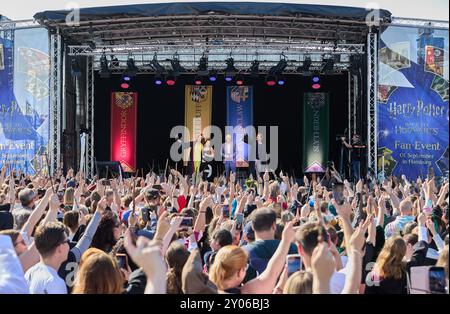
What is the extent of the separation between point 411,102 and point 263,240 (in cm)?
1162

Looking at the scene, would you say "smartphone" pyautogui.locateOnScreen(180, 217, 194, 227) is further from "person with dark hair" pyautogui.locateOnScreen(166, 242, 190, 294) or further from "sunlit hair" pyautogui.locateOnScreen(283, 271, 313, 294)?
"sunlit hair" pyautogui.locateOnScreen(283, 271, 313, 294)

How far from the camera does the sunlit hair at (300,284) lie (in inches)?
101

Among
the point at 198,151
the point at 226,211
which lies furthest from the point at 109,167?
the point at 226,211

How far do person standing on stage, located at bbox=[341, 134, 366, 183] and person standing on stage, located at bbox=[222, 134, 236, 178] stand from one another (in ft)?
14.6

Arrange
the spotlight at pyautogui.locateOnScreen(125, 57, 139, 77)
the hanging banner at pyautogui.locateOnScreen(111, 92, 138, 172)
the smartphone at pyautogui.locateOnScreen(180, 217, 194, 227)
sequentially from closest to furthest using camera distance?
the smartphone at pyautogui.locateOnScreen(180, 217, 194, 227), the spotlight at pyautogui.locateOnScreen(125, 57, 139, 77), the hanging banner at pyautogui.locateOnScreen(111, 92, 138, 172)

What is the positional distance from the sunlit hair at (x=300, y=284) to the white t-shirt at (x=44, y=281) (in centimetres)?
133

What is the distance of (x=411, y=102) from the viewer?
48.4 feet

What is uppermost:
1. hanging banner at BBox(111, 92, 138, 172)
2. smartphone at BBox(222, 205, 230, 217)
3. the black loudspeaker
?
hanging banner at BBox(111, 92, 138, 172)

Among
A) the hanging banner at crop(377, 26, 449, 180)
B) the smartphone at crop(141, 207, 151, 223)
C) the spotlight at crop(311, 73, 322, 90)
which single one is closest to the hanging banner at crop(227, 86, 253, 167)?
the spotlight at crop(311, 73, 322, 90)

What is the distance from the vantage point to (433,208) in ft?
18.7

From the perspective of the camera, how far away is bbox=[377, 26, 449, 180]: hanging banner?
1452cm

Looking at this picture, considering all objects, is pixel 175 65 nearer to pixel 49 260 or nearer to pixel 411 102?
pixel 411 102

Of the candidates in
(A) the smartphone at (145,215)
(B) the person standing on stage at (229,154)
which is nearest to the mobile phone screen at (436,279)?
(A) the smartphone at (145,215)

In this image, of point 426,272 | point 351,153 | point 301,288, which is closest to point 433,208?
point 426,272
